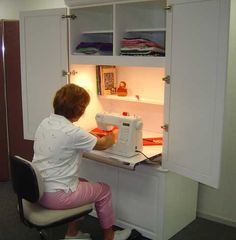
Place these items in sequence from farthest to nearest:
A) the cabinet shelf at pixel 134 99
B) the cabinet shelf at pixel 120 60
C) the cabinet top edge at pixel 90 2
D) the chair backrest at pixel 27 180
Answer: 1. the cabinet shelf at pixel 134 99
2. the cabinet top edge at pixel 90 2
3. the cabinet shelf at pixel 120 60
4. the chair backrest at pixel 27 180

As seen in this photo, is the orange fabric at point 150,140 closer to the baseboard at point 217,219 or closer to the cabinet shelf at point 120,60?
the cabinet shelf at point 120,60

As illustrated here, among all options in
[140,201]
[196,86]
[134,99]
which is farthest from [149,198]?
[196,86]

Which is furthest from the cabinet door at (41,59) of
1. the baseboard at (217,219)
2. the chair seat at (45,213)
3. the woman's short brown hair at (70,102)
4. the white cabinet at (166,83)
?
the baseboard at (217,219)

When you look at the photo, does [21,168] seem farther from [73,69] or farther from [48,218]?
[73,69]

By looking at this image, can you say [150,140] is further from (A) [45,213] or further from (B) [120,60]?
(A) [45,213]

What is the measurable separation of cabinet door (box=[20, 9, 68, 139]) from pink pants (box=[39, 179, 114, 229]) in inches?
38.6

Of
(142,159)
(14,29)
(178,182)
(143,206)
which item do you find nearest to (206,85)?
(142,159)

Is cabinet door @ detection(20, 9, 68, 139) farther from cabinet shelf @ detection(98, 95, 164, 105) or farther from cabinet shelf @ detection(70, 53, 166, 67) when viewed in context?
A: cabinet shelf @ detection(98, 95, 164, 105)

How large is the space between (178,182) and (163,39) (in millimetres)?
1084

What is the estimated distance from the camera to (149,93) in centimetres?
316

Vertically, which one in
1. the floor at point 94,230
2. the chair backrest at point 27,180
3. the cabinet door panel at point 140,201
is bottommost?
the floor at point 94,230

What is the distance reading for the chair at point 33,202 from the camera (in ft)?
6.96

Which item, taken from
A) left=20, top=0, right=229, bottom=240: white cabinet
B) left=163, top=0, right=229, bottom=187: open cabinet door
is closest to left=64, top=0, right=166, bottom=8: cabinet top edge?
left=20, top=0, right=229, bottom=240: white cabinet

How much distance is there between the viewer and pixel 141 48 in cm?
263
